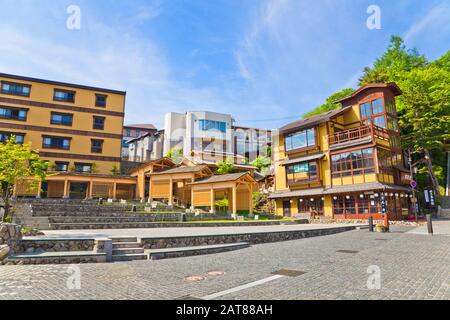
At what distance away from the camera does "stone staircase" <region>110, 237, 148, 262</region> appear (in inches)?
384

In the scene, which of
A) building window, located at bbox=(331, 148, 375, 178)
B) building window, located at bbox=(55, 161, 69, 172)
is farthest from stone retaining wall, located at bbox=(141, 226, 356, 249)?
building window, located at bbox=(55, 161, 69, 172)

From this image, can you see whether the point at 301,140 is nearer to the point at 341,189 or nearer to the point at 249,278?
the point at 341,189

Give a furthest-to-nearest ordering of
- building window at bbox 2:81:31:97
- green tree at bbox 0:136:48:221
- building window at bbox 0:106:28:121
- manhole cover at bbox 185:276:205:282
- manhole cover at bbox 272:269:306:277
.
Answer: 1. building window at bbox 2:81:31:97
2. building window at bbox 0:106:28:121
3. green tree at bbox 0:136:48:221
4. manhole cover at bbox 272:269:306:277
5. manhole cover at bbox 185:276:205:282

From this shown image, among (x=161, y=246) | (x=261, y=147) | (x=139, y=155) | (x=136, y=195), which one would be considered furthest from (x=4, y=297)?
(x=261, y=147)

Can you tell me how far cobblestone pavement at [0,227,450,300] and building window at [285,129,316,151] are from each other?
23.0 m

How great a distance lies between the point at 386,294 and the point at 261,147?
210 ft

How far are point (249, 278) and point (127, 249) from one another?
5238 mm

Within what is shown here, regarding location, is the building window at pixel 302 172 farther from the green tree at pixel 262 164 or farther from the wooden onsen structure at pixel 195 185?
the green tree at pixel 262 164

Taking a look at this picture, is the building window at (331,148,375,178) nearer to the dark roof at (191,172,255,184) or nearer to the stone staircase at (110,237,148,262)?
the dark roof at (191,172,255,184)

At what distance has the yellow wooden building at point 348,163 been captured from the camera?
27.1 m

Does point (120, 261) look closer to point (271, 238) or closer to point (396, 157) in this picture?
point (271, 238)

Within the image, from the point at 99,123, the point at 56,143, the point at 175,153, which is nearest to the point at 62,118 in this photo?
the point at 56,143

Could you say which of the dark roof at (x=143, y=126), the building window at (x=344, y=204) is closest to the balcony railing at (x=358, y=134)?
the building window at (x=344, y=204)

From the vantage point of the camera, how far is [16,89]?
117 feet
